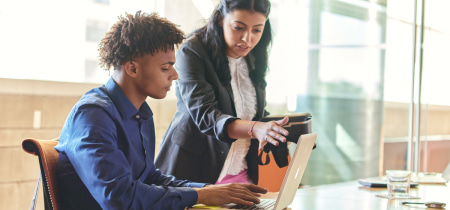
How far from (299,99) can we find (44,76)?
8.60 ft

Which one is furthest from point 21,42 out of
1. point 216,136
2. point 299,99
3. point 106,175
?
point 299,99

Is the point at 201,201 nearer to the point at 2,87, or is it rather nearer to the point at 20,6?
the point at 2,87

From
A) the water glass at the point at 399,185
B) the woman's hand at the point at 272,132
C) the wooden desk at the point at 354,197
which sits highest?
the woman's hand at the point at 272,132

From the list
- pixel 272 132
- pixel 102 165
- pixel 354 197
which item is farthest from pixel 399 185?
pixel 102 165

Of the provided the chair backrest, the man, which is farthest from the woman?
the chair backrest

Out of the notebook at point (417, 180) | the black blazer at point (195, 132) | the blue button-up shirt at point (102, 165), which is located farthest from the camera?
the notebook at point (417, 180)

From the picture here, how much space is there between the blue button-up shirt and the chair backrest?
2cm

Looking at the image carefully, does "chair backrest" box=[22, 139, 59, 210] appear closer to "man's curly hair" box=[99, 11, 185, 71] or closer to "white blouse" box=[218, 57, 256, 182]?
"man's curly hair" box=[99, 11, 185, 71]

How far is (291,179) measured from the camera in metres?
1.32

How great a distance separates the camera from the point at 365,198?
5.87 feet

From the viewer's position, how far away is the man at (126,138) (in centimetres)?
118

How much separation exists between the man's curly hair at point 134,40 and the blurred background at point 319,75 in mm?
1331

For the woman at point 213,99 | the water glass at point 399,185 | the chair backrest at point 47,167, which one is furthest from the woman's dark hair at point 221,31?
the chair backrest at point 47,167

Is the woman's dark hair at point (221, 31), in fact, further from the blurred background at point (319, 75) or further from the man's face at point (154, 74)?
the blurred background at point (319, 75)
